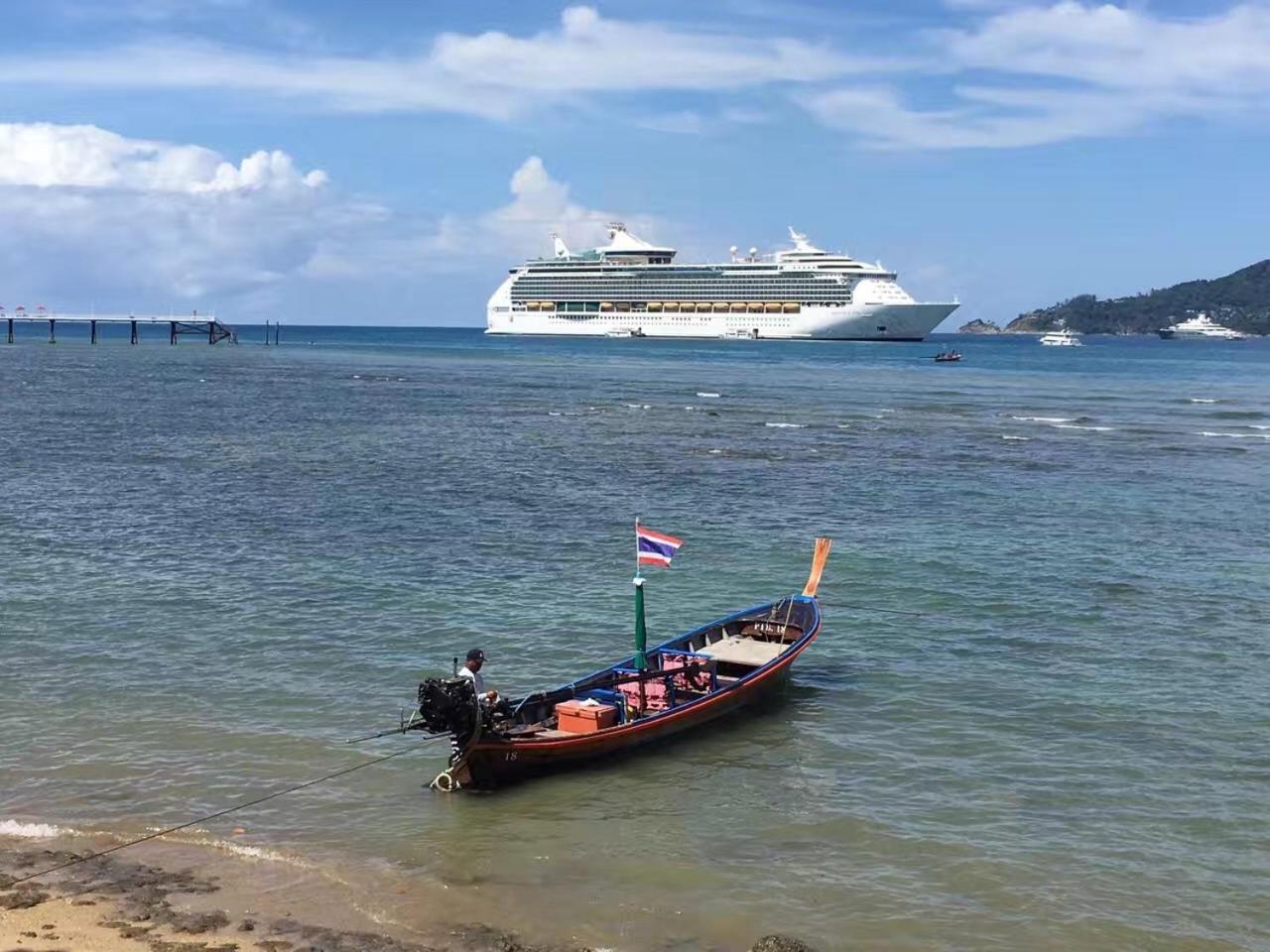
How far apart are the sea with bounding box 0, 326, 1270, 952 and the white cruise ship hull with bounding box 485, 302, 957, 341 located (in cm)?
12222

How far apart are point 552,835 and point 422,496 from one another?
24562mm

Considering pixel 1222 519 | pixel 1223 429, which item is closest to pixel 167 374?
pixel 1223 429

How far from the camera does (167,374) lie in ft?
327

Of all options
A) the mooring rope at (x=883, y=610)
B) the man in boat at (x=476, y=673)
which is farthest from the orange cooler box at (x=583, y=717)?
the mooring rope at (x=883, y=610)

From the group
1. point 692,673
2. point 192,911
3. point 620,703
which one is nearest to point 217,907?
point 192,911

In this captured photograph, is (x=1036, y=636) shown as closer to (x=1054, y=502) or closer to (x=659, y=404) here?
(x=1054, y=502)

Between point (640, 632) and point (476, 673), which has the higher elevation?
point (640, 632)

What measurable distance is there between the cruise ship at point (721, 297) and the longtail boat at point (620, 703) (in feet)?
498

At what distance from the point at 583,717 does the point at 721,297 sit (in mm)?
164792

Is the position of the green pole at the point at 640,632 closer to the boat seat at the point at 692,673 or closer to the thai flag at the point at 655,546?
the thai flag at the point at 655,546

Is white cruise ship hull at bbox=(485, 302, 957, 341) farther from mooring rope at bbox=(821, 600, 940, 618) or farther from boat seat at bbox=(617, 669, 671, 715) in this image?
boat seat at bbox=(617, 669, 671, 715)

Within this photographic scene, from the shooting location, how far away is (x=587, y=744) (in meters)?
16.6

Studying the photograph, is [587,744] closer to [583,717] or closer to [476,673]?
[583,717]

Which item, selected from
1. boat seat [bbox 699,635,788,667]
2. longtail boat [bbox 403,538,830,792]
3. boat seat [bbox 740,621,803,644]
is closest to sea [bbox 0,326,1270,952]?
longtail boat [bbox 403,538,830,792]
